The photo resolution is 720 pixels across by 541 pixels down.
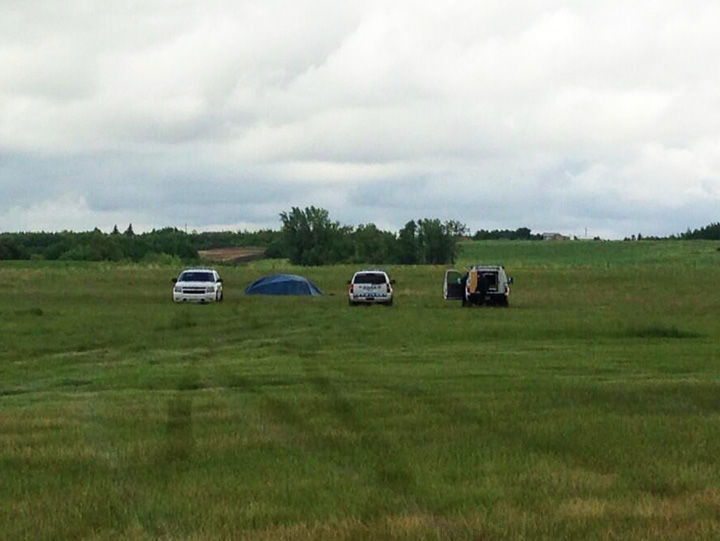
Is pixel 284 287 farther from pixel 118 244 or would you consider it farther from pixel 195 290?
pixel 118 244

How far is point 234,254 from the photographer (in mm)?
155375

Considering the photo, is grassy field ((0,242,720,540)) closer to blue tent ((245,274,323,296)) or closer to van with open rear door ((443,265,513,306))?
van with open rear door ((443,265,513,306))

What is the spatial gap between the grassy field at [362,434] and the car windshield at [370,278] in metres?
17.6

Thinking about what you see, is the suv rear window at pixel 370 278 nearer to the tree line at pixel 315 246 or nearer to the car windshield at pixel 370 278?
the car windshield at pixel 370 278

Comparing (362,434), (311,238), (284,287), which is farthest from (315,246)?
(362,434)

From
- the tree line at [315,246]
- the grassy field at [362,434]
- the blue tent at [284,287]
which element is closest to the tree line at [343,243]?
the tree line at [315,246]

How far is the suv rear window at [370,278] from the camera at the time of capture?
160 feet

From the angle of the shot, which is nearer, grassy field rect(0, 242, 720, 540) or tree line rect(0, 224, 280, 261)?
grassy field rect(0, 242, 720, 540)

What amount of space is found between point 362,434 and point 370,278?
3692cm

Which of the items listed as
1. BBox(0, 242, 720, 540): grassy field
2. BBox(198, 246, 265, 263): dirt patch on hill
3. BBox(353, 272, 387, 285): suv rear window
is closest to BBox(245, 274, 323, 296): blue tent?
BBox(353, 272, 387, 285): suv rear window

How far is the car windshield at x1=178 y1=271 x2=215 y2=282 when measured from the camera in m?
51.4

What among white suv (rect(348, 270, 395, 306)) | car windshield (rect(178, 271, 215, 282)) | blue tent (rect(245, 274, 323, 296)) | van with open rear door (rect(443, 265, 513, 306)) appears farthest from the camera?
blue tent (rect(245, 274, 323, 296))

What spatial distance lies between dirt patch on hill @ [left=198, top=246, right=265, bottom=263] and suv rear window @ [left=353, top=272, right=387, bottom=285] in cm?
8930

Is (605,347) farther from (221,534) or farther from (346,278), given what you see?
(346,278)
